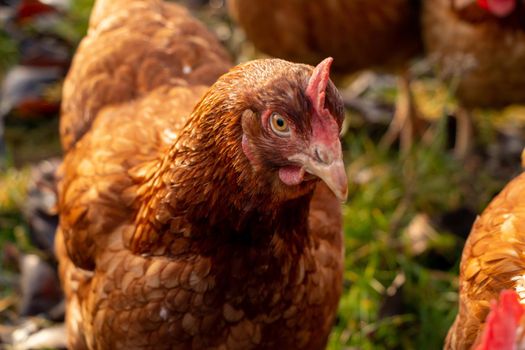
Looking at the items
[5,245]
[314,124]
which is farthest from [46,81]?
[314,124]

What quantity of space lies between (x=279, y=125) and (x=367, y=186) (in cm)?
177

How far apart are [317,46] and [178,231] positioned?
168 centimetres

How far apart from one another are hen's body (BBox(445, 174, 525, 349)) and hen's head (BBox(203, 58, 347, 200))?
0.49m

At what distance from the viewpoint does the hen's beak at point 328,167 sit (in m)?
1.48

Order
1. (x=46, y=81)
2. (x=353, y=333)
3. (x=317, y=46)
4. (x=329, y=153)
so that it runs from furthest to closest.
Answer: (x=46, y=81)
(x=317, y=46)
(x=353, y=333)
(x=329, y=153)

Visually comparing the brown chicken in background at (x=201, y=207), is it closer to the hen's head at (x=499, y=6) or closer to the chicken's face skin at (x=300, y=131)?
the chicken's face skin at (x=300, y=131)

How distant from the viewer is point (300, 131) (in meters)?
1.54

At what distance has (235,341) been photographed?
1.87m

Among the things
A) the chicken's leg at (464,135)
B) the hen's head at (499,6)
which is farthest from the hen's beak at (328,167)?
the chicken's leg at (464,135)

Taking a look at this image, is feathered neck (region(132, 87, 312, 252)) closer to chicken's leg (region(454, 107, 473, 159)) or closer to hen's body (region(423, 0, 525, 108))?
hen's body (region(423, 0, 525, 108))

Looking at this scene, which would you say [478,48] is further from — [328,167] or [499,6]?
[328,167]

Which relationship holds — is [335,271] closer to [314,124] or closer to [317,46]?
[314,124]

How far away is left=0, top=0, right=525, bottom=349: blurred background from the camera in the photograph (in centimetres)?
266

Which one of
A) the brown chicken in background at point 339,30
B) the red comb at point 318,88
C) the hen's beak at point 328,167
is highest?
the red comb at point 318,88
